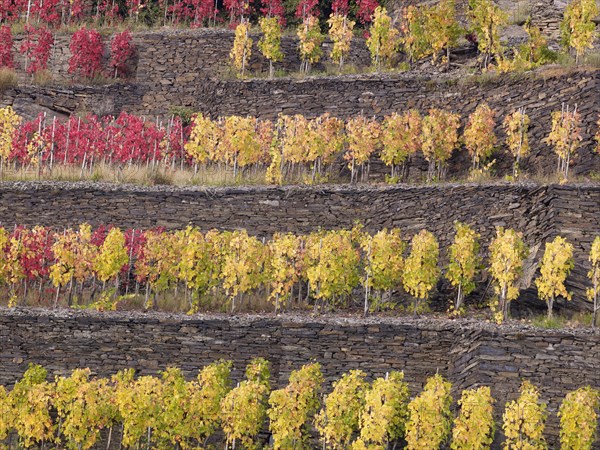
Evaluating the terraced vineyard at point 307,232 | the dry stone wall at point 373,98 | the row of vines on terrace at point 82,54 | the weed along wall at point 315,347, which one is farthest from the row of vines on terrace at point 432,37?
the weed along wall at point 315,347

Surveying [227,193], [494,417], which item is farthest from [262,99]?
Result: [494,417]

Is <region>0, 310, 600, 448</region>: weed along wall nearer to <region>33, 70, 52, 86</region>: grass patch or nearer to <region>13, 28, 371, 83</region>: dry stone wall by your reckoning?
<region>13, 28, 371, 83</region>: dry stone wall

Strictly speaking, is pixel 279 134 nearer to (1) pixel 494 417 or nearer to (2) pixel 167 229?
(2) pixel 167 229

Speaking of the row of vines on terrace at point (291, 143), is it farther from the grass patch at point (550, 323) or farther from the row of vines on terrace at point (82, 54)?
the grass patch at point (550, 323)

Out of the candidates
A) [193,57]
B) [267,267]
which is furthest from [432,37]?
[267,267]

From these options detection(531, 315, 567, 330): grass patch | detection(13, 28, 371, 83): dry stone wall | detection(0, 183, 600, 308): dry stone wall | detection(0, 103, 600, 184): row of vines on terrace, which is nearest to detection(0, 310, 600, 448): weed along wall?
detection(531, 315, 567, 330): grass patch

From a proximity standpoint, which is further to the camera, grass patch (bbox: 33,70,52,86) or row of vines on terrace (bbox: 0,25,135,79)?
row of vines on terrace (bbox: 0,25,135,79)

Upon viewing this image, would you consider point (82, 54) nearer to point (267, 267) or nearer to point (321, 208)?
point (321, 208)
